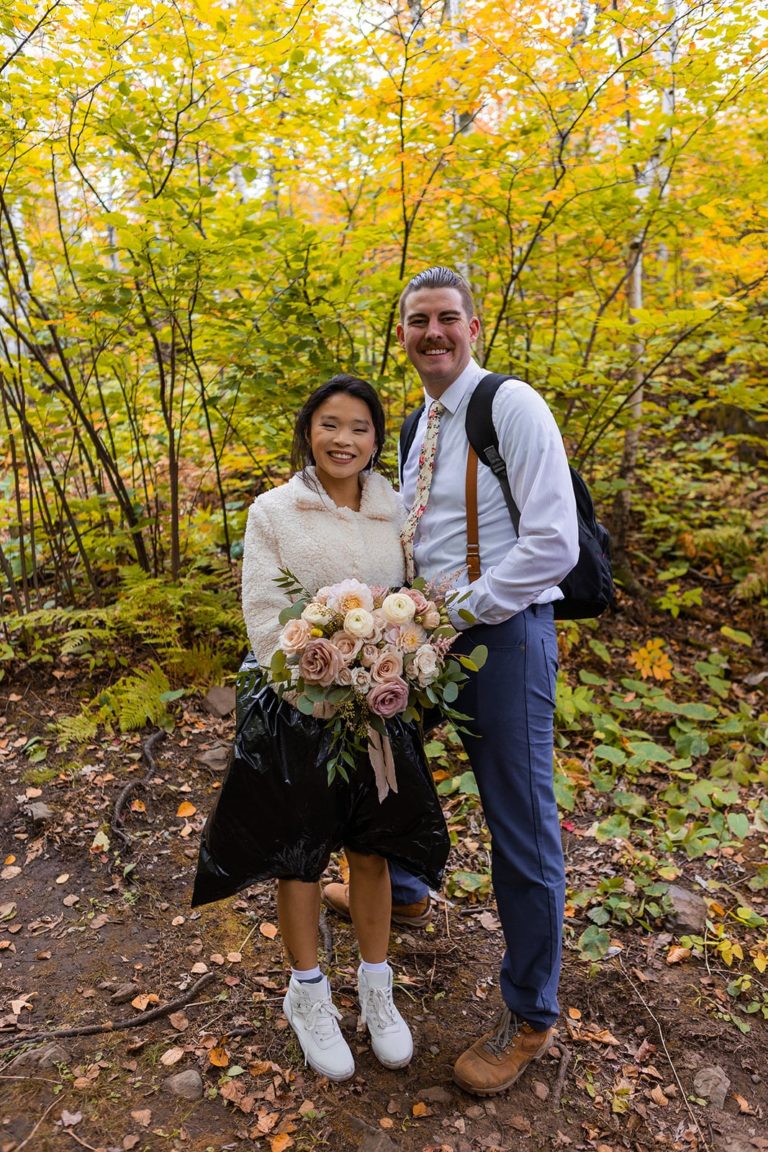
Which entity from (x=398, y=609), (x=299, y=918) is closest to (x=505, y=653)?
(x=398, y=609)

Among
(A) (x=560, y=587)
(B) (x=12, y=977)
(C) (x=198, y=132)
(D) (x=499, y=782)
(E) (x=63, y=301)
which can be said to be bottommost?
(B) (x=12, y=977)

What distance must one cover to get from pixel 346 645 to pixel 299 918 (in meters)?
0.98

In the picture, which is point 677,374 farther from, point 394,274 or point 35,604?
point 35,604

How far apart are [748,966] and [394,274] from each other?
3961mm

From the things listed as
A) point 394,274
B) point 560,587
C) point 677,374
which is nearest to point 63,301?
point 394,274

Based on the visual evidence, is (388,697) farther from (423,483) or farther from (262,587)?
(423,483)

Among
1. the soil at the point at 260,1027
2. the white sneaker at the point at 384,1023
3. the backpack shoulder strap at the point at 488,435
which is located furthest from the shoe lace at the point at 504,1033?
the backpack shoulder strap at the point at 488,435

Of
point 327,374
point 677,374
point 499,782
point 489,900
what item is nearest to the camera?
point 499,782

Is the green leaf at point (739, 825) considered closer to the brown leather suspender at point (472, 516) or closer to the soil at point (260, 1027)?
the soil at point (260, 1027)

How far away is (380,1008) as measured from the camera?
8.02ft

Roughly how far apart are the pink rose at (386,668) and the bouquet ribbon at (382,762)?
0.20 meters

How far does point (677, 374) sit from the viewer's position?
862cm

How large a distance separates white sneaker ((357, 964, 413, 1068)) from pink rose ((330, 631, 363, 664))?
3.98 feet

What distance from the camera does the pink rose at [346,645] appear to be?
195 cm
